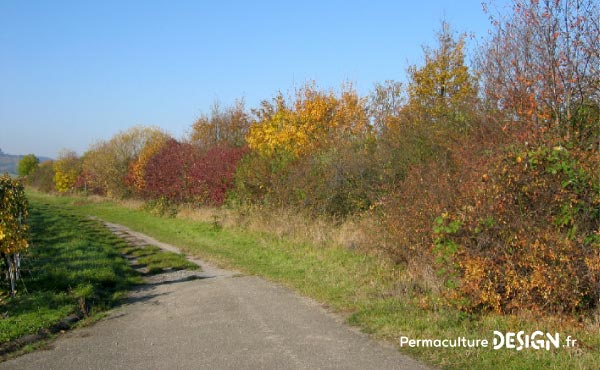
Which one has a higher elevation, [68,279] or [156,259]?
[68,279]

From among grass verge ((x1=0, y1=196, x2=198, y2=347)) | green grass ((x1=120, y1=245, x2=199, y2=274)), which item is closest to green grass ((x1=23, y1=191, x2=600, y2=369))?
green grass ((x1=120, y1=245, x2=199, y2=274))

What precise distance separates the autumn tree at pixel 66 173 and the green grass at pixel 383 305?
48.6 metres

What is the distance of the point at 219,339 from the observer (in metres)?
7.27

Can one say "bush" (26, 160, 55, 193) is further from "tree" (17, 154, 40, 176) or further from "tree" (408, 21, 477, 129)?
"tree" (408, 21, 477, 129)

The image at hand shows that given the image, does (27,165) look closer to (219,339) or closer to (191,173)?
(191,173)

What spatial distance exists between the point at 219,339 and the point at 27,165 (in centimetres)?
8965

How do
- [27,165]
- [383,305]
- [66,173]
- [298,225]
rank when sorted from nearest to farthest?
[383,305], [298,225], [66,173], [27,165]

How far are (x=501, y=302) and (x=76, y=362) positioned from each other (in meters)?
5.84

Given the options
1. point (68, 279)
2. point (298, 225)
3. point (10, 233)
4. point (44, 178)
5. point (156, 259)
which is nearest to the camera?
point (10, 233)

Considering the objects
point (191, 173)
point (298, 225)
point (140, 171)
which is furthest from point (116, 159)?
point (298, 225)

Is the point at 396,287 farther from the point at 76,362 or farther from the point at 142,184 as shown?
the point at 142,184

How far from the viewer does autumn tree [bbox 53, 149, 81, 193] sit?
61219 millimetres

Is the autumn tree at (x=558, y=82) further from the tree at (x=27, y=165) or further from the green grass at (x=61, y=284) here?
the tree at (x=27, y=165)

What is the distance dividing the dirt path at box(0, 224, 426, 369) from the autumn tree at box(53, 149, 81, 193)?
56.0 metres
